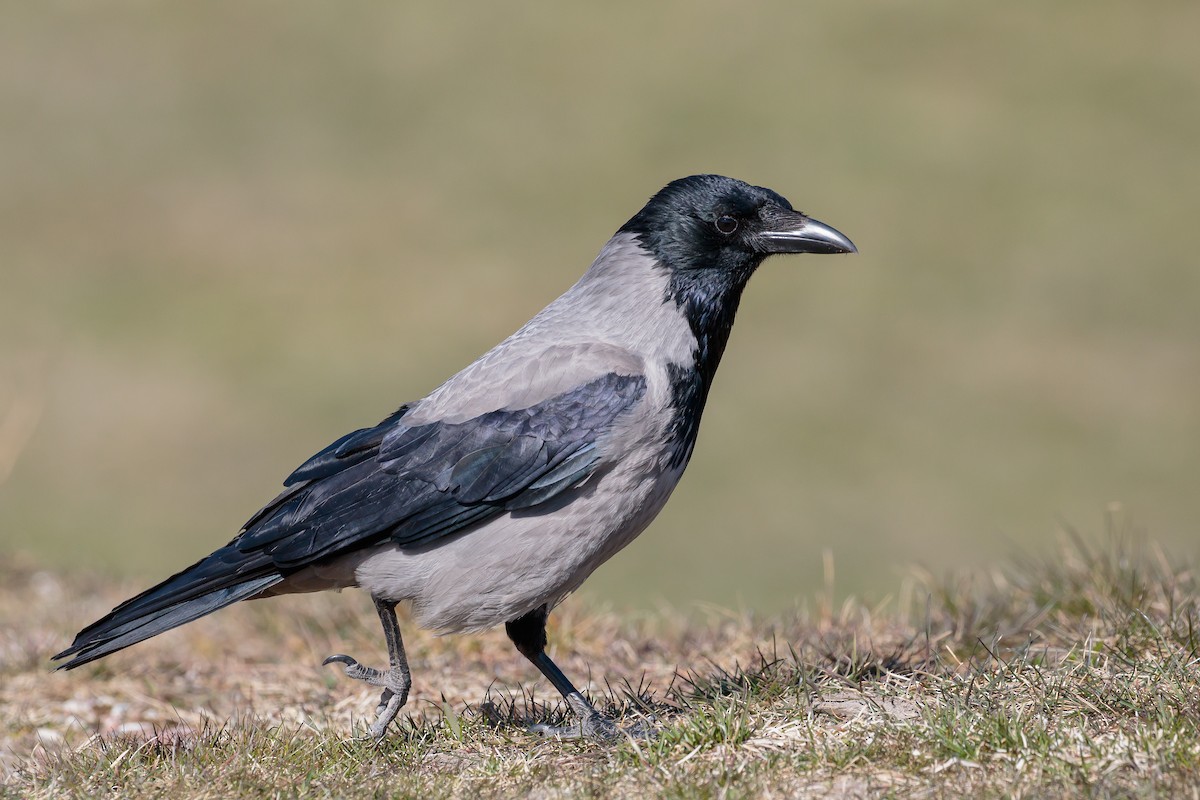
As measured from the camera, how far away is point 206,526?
13.7 meters

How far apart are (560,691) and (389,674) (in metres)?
0.59

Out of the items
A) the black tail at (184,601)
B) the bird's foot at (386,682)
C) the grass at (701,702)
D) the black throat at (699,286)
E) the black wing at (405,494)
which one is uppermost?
the black throat at (699,286)

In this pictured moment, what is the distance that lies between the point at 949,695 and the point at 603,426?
4.48 ft

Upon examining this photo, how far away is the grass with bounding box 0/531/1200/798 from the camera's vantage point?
3932mm

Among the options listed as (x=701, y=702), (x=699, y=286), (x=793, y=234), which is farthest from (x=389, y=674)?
(x=793, y=234)

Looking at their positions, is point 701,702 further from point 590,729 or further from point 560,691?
point 560,691

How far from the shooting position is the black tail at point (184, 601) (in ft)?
15.9

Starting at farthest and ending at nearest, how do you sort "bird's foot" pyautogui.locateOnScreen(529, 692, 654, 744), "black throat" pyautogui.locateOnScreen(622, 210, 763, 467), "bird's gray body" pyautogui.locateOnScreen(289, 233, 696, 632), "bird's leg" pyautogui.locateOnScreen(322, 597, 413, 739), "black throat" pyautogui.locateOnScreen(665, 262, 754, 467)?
"black throat" pyautogui.locateOnScreen(622, 210, 763, 467), "black throat" pyautogui.locateOnScreen(665, 262, 754, 467), "bird's leg" pyautogui.locateOnScreen(322, 597, 413, 739), "bird's gray body" pyautogui.locateOnScreen(289, 233, 696, 632), "bird's foot" pyautogui.locateOnScreen(529, 692, 654, 744)

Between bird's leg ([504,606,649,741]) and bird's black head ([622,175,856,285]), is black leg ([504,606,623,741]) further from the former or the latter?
bird's black head ([622,175,856,285])

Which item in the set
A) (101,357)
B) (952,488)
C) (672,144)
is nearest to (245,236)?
(101,357)

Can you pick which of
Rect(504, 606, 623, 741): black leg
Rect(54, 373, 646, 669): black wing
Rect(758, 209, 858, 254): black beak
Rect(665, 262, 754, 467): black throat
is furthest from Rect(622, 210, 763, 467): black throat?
Rect(504, 606, 623, 741): black leg

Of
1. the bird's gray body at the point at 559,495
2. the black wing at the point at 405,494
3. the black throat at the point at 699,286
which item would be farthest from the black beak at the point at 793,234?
the black wing at the point at 405,494

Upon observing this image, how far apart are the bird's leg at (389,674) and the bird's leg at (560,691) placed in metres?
0.40

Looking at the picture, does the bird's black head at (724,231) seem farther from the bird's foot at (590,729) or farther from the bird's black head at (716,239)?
the bird's foot at (590,729)
